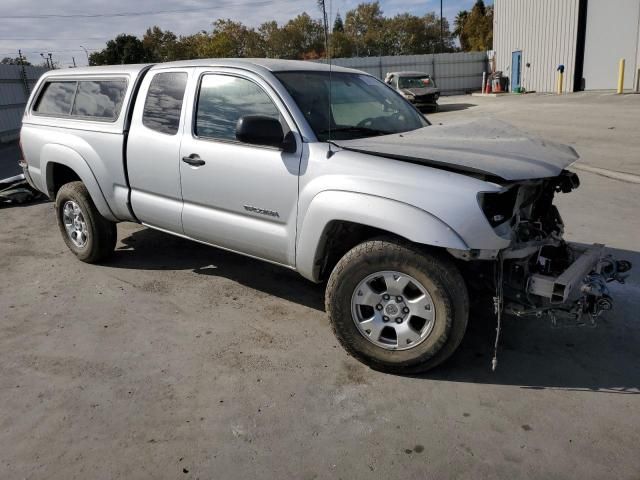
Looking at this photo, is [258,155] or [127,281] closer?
[258,155]

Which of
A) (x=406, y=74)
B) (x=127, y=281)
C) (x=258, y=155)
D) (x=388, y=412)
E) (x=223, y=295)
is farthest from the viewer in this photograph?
(x=406, y=74)

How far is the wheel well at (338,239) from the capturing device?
3.47m

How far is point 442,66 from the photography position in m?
Result: 34.3

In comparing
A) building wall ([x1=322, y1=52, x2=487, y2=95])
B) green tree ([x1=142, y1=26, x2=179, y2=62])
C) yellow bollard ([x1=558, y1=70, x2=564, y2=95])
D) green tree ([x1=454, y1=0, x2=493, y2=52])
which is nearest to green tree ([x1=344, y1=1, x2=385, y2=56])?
green tree ([x1=454, y1=0, x2=493, y2=52])

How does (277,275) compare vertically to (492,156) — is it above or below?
below

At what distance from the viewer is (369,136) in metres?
3.93

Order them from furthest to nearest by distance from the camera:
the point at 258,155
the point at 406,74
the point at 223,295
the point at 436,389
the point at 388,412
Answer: the point at 406,74
the point at 223,295
the point at 258,155
the point at 436,389
the point at 388,412

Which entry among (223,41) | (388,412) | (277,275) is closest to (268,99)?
(277,275)

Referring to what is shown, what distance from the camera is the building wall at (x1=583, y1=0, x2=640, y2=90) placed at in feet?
75.0

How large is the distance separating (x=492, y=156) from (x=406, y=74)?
2091cm

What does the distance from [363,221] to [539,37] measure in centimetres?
2998

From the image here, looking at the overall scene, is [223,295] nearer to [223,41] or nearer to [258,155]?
[258,155]

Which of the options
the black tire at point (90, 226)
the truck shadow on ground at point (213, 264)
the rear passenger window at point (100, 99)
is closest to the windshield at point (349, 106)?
the truck shadow on ground at point (213, 264)

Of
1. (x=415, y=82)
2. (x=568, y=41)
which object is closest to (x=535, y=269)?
(x=415, y=82)
